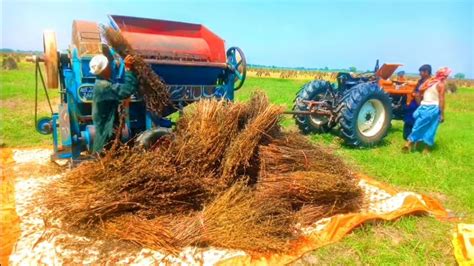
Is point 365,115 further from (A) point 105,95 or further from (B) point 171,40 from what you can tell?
(A) point 105,95

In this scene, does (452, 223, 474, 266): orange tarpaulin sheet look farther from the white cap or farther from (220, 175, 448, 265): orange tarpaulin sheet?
the white cap

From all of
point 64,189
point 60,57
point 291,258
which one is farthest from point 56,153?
point 291,258

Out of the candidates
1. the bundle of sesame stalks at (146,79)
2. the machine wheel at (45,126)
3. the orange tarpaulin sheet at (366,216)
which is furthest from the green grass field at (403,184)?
the machine wheel at (45,126)

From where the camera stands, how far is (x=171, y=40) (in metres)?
6.05

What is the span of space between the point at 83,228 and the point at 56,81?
2.39 m

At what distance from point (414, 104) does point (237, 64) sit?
3988 millimetres

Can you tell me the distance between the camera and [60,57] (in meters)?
4.95

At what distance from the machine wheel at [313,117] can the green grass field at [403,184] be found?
0.82ft

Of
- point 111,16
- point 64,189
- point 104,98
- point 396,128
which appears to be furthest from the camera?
point 396,128

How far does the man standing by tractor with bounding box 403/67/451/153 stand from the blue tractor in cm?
329

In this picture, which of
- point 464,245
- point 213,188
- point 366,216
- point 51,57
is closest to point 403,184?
point 366,216

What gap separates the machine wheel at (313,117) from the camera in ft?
24.4

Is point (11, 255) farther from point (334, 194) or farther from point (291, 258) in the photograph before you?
point (334, 194)

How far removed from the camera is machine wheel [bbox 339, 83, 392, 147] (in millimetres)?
6438
